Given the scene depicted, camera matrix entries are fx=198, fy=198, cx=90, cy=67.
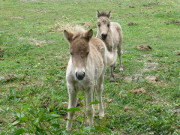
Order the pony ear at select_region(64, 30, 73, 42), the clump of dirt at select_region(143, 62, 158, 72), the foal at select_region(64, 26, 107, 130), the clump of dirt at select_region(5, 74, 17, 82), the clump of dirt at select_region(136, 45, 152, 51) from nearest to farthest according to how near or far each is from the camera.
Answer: the foal at select_region(64, 26, 107, 130)
the pony ear at select_region(64, 30, 73, 42)
the clump of dirt at select_region(5, 74, 17, 82)
the clump of dirt at select_region(143, 62, 158, 72)
the clump of dirt at select_region(136, 45, 152, 51)

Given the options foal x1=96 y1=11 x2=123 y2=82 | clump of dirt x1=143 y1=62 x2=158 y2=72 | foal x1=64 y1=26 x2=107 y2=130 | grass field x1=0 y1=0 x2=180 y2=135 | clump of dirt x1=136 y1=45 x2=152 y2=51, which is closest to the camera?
foal x1=64 y1=26 x2=107 y2=130

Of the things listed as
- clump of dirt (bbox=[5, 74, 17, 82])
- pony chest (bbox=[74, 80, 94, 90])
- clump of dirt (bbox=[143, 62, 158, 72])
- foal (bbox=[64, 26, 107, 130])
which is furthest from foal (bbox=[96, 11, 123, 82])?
clump of dirt (bbox=[5, 74, 17, 82])

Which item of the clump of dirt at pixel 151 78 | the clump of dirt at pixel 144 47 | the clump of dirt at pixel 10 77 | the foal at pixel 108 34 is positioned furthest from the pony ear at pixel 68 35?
the clump of dirt at pixel 144 47

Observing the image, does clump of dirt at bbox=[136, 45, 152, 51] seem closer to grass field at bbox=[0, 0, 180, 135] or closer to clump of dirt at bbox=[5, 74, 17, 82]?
grass field at bbox=[0, 0, 180, 135]

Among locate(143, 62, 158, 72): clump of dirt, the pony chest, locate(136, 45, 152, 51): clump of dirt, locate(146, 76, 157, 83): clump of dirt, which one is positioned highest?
the pony chest

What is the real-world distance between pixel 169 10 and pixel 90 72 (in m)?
16.1

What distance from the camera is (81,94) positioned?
3.93 meters

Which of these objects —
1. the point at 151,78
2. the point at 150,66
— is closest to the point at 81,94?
the point at 151,78

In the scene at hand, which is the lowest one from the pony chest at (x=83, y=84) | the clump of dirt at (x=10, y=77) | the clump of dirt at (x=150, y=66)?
the clump of dirt at (x=150, y=66)

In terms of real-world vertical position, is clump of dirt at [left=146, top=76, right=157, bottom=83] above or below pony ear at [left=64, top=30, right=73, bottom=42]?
below

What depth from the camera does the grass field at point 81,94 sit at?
3.84 meters

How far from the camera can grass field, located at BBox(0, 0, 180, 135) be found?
12.6 feet

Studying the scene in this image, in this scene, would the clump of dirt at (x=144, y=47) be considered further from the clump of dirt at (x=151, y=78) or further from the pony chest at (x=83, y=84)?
the pony chest at (x=83, y=84)

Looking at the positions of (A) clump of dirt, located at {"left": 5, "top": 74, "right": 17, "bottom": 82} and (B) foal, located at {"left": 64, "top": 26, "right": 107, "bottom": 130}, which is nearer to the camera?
(B) foal, located at {"left": 64, "top": 26, "right": 107, "bottom": 130}
